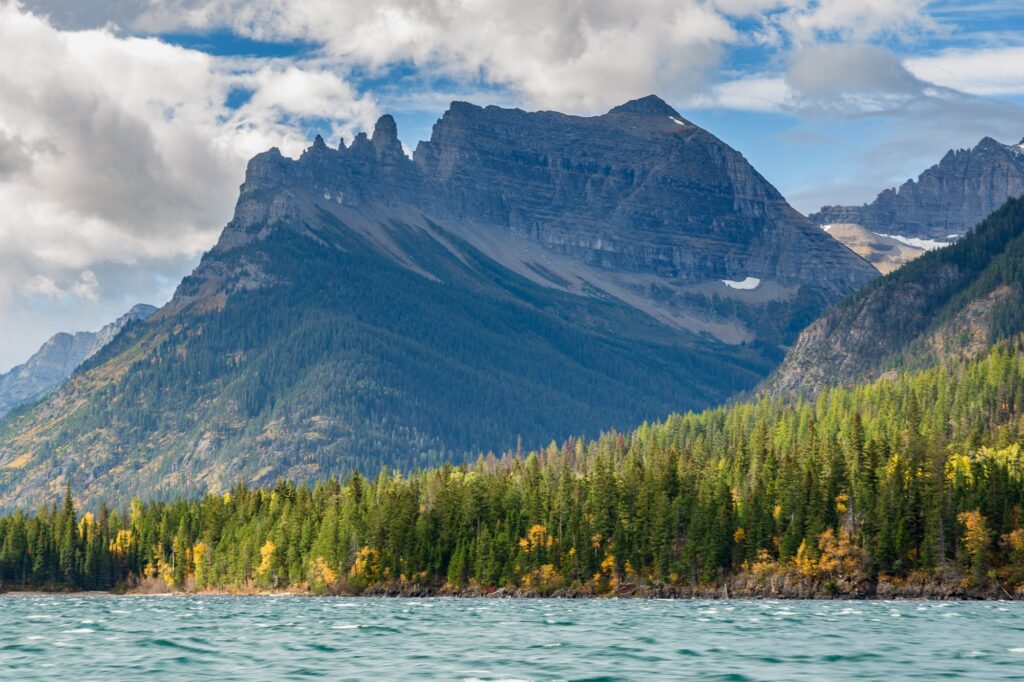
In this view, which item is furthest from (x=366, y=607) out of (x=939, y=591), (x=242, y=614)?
Result: (x=939, y=591)

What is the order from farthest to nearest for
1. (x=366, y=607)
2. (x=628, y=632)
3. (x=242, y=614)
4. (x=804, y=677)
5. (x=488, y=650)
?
(x=366, y=607)
(x=242, y=614)
(x=628, y=632)
(x=488, y=650)
(x=804, y=677)

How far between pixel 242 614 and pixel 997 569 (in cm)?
10434

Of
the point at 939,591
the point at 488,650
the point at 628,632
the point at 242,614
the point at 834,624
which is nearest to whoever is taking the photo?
the point at 488,650

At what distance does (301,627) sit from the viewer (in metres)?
134

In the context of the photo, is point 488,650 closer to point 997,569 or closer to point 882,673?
point 882,673

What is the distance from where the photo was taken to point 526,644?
358 feet

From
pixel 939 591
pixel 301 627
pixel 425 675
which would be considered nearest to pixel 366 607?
pixel 301 627

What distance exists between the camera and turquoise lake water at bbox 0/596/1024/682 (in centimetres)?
8888

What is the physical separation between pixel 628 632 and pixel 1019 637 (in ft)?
104

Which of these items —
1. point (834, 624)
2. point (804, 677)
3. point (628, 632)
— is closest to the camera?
point (804, 677)

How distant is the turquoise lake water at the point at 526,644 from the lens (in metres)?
88.9

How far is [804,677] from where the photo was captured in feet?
277

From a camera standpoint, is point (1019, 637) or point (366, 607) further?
point (366, 607)

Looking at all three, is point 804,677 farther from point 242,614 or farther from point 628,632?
point 242,614
